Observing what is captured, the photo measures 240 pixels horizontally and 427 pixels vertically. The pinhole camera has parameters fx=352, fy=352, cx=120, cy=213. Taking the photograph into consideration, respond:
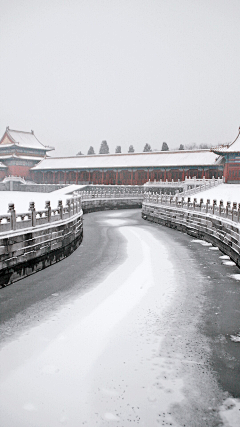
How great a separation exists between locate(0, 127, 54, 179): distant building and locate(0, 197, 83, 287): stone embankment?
52842mm

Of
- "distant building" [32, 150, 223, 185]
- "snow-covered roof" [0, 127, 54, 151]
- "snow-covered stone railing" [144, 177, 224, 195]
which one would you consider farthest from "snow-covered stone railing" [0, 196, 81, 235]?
"snow-covered roof" [0, 127, 54, 151]

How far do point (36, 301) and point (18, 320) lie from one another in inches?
46.3

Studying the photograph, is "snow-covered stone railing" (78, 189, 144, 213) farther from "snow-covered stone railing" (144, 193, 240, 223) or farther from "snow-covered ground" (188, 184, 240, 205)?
"snow-covered ground" (188, 184, 240, 205)

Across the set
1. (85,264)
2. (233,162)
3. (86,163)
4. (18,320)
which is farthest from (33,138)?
(18,320)

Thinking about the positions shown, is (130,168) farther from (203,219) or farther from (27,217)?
(27,217)

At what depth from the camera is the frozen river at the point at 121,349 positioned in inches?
176

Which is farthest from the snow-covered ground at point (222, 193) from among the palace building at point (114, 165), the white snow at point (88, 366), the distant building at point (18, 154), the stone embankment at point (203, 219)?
the distant building at point (18, 154)

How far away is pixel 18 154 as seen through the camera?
66562mm

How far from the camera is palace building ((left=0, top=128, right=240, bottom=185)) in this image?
4759 centimetres

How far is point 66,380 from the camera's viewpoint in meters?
5.12

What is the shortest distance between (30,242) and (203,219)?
11073mm

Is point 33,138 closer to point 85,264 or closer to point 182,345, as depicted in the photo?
point 85,264

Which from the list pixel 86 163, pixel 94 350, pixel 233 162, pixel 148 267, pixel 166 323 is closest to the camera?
pixel 94 350

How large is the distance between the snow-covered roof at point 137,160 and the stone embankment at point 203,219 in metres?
20.5
